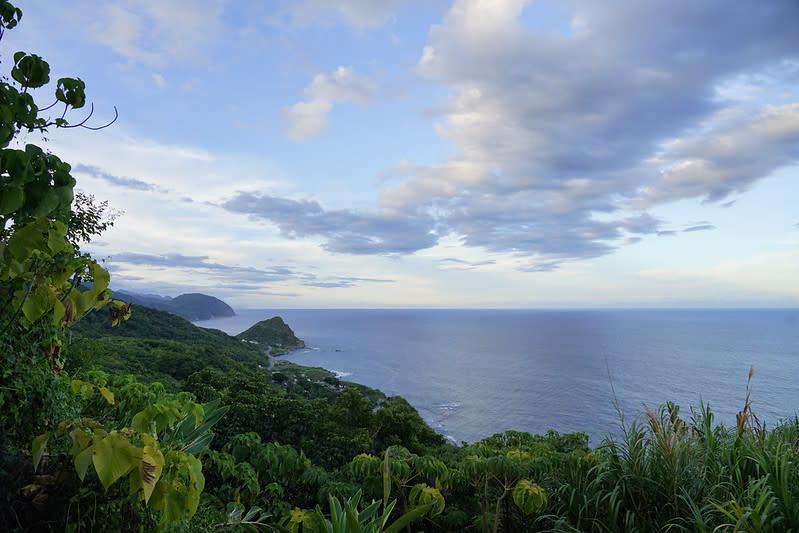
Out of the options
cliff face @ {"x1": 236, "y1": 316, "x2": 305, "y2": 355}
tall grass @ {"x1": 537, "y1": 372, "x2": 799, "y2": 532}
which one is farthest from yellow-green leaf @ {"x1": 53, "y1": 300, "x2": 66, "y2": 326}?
cliff face @ {"x1": 236, "y1": 316, "x2": 305, "y2": 355}

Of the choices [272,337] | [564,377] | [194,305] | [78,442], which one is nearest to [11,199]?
[78,442]

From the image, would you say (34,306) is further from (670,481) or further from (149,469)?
(670,481)

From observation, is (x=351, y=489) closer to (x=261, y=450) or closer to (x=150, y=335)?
(x=261, y=450)

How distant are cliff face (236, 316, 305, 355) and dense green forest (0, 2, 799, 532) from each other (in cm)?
7254

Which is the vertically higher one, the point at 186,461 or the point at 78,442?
the point at 78,442

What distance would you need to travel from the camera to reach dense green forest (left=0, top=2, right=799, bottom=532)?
124 centimetres

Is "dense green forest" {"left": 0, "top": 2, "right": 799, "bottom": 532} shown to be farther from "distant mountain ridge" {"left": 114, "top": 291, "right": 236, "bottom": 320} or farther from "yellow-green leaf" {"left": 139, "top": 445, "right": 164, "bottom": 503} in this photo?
"distant mountain ridge" {"left": 114, "top": 291, "right": 236, "bottom": 320}

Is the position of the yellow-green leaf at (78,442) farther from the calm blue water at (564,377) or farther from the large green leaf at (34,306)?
the calm blue water at (564,377)

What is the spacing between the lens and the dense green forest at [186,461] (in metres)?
1.24

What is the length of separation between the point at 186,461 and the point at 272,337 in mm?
84837

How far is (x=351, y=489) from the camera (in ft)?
13.2

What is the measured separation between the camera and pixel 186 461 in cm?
135

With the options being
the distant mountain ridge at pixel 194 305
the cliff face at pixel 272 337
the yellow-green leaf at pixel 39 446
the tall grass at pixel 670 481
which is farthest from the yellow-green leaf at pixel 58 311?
the distant mountain ridge at pixel 194 305

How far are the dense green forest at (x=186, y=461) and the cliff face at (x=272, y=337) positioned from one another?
72.5 meters
